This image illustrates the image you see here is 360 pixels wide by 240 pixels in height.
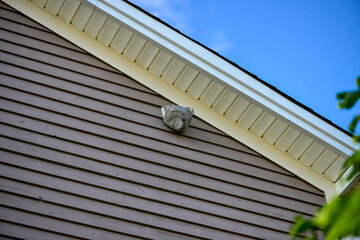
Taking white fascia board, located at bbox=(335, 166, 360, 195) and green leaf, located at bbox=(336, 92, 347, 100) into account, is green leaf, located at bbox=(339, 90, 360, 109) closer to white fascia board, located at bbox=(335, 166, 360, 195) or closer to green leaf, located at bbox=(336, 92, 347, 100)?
green leaf, located at bbox=(336, 92, 347, 100)

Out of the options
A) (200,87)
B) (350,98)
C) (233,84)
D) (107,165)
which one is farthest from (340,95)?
(200,87)

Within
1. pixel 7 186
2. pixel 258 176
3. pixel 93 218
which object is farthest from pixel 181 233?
pixel 7 186

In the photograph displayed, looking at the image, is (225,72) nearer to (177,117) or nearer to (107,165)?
(177,117)

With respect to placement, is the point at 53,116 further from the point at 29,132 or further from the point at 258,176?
the point at 258,176

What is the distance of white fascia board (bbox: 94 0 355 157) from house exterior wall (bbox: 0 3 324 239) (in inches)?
21.1

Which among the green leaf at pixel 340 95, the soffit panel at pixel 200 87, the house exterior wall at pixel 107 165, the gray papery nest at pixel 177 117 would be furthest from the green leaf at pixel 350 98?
the soffit panel at pixel 200 87

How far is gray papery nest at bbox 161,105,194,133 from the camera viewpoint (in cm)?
521

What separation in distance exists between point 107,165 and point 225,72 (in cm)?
153

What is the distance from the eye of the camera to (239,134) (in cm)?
558

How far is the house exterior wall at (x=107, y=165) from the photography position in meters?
4.49

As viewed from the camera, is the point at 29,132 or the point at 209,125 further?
the point at 209,125

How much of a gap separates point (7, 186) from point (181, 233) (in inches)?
61.2

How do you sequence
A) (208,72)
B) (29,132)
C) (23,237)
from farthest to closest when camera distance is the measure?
(208,72) → (29,132) → (23,237)

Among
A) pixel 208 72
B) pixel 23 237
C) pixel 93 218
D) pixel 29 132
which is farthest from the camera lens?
pixel 208 72
